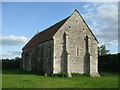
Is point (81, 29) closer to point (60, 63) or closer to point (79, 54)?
point (79, 54)

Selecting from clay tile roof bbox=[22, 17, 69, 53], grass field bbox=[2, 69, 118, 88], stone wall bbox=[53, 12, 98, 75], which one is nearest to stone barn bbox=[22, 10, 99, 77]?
stone wall bbox=[53, 12, 98, 75]

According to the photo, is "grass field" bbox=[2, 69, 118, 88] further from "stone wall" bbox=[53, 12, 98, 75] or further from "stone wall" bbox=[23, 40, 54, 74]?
"stone wall" bbox=[23, 40, 54, 74]

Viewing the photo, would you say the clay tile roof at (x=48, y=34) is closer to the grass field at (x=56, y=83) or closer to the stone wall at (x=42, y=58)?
the stone wall at (x=42, y=58)

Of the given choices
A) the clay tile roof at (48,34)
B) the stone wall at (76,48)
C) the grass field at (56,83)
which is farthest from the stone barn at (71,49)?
the grass field at (56,83)

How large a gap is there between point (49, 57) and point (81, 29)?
7815 mm

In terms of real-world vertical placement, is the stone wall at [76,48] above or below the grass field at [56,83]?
above

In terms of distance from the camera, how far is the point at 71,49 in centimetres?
3406

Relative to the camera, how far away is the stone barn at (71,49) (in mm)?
32938

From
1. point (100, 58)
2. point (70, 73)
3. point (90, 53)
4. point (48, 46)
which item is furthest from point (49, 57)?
point (100, 58)

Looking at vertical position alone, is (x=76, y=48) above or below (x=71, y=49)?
above

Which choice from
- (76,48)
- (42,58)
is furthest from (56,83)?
Answer: (42,58)

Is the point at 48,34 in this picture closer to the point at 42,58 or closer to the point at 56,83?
the point at 42,58

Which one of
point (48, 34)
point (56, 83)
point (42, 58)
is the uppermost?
point (48, 34)

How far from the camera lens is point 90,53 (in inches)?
1387
